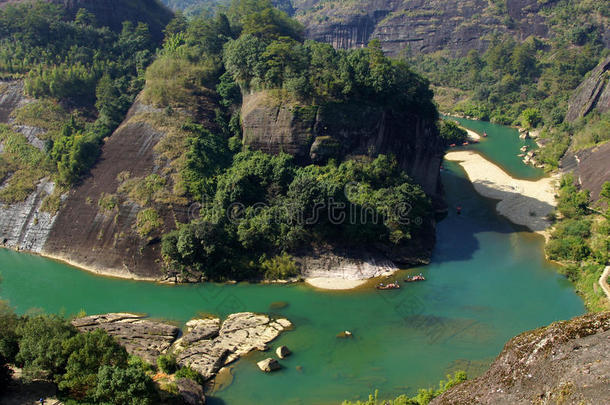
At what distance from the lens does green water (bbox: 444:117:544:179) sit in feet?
211

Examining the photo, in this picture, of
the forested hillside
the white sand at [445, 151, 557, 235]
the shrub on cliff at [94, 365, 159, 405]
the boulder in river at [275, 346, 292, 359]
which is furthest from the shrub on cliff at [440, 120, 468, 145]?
the shrub on cliff at [94, 365, 159, 405]

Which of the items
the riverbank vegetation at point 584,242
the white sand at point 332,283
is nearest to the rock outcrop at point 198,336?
the white sand at point 332,283

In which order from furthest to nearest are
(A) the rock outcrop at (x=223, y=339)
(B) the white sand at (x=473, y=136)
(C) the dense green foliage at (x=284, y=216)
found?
1. (B) the white sand at (x=473, y=136)
2. (C) the dense green foliage at (x=284, y=216)
3. (A) the rock outcrop at (x=223, y=339)

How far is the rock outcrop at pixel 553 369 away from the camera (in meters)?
12.3

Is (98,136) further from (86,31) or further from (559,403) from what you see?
(559,403)

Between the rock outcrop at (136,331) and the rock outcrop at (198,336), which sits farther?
the rock outcrop at (136,331)

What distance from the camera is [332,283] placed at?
36.9 metres

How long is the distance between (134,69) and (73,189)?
2126 cm

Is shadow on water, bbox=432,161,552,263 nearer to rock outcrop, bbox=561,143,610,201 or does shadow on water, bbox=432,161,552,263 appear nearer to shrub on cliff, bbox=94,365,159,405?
rock outcrop, bbox=561,143,610,201

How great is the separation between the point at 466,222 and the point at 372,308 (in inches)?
777

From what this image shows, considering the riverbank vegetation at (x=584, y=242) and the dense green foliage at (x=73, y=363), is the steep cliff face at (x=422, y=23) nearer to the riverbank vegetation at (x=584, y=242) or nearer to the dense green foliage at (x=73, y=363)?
the riverbank vegetation at (x=584, y=242)

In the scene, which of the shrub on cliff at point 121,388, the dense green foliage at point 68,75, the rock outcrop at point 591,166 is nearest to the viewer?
the shrub on cliff at point 121,388

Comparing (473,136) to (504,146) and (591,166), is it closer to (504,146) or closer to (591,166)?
(504,146)

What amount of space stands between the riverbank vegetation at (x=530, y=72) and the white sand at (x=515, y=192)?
52.3 ft
